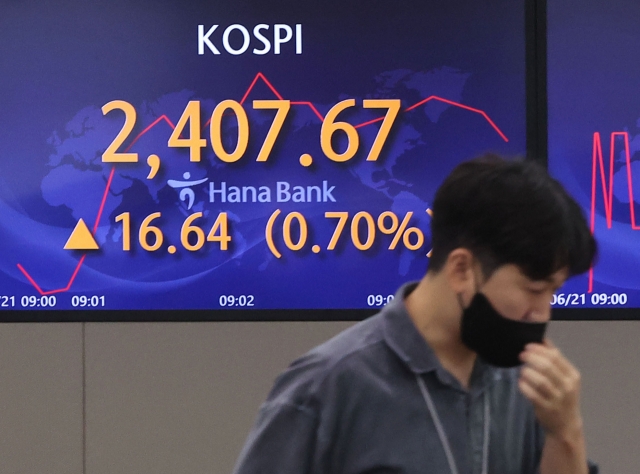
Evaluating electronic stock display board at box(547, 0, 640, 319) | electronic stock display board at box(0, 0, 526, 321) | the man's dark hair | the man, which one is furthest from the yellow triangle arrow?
the man's dark hair

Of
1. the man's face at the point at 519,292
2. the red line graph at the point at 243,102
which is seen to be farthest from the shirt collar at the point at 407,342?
the red line graph at the point at 243,102

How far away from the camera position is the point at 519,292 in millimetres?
1452

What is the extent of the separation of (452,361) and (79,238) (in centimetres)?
254

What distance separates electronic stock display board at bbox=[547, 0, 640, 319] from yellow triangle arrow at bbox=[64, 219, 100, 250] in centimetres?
194

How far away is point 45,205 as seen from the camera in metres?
3.76

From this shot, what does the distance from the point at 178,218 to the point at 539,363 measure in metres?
2.50

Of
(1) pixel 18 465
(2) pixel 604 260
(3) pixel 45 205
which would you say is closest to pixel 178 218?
(3) pixel 45 205

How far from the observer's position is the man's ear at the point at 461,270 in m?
1.45

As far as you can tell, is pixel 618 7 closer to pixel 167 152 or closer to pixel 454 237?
pixel 167 152

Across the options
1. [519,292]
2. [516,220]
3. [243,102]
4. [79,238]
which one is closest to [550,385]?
[519,292]
